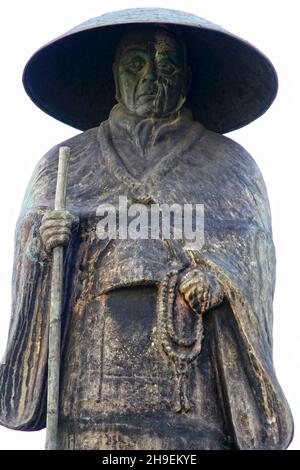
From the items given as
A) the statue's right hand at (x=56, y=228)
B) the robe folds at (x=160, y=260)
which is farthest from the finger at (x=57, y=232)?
the robe folds at (x=160, y=260)

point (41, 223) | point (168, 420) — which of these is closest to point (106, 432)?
point (168, 420)

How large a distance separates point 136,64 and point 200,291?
229cm

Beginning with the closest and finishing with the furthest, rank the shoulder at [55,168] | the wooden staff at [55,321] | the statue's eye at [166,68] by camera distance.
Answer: the wooden staff at [55,321]
the shoulder at [55,168]
the statue's eye at [166,68]

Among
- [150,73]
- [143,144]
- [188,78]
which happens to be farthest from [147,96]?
[188,78]

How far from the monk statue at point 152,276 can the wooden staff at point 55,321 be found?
154 mm

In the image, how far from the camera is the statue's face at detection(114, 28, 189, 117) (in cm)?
2006

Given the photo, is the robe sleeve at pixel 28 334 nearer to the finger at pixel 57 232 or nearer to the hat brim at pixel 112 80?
the finger at pixel 57 232

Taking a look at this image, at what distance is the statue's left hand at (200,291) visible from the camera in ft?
62.3

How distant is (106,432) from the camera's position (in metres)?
18.6

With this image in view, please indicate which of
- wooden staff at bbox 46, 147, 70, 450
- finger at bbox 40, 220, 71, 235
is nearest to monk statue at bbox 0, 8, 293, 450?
finger at bbox 40, 220, 71, 235

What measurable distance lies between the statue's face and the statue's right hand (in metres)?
1.51

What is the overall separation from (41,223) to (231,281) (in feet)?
5.31

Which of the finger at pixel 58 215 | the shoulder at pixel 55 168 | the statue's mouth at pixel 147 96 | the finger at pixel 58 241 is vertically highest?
the statue's mouth at pixel 147 96
